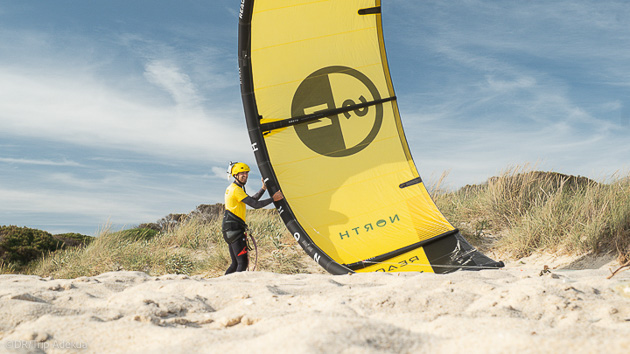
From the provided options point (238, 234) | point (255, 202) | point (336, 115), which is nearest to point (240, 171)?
point (255, 202)

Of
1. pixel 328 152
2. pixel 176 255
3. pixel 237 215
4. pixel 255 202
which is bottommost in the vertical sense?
pixel 176 255

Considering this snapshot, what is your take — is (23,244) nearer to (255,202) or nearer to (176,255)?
(176,255)

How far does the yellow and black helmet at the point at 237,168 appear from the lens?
18.0 feet

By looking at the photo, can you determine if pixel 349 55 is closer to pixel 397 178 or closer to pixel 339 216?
pixel 397 178

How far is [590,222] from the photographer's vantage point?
603cm

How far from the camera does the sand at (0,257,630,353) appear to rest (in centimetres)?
184

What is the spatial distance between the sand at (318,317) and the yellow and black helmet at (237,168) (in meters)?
2.09

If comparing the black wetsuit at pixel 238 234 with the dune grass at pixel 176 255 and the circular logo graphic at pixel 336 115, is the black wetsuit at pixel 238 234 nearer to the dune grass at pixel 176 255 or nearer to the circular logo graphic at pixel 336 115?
the dune grass at pixel 176 255

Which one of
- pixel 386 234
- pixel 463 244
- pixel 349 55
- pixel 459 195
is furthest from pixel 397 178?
pixel 459 195

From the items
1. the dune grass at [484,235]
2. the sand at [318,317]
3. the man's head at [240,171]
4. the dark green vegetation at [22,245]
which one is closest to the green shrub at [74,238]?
the dark green vegetation at [22,245]

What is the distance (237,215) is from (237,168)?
1.90 feet

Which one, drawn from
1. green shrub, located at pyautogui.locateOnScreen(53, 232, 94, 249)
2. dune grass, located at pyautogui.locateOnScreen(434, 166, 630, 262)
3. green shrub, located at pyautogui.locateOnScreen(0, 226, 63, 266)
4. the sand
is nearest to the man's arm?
the sand

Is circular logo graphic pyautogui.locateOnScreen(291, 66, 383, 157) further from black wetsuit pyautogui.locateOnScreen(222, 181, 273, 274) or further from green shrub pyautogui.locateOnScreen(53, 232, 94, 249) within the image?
green shrub pyautogui.locateOnScreen(53, 232, 94, 249)

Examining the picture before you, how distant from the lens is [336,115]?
569cm
